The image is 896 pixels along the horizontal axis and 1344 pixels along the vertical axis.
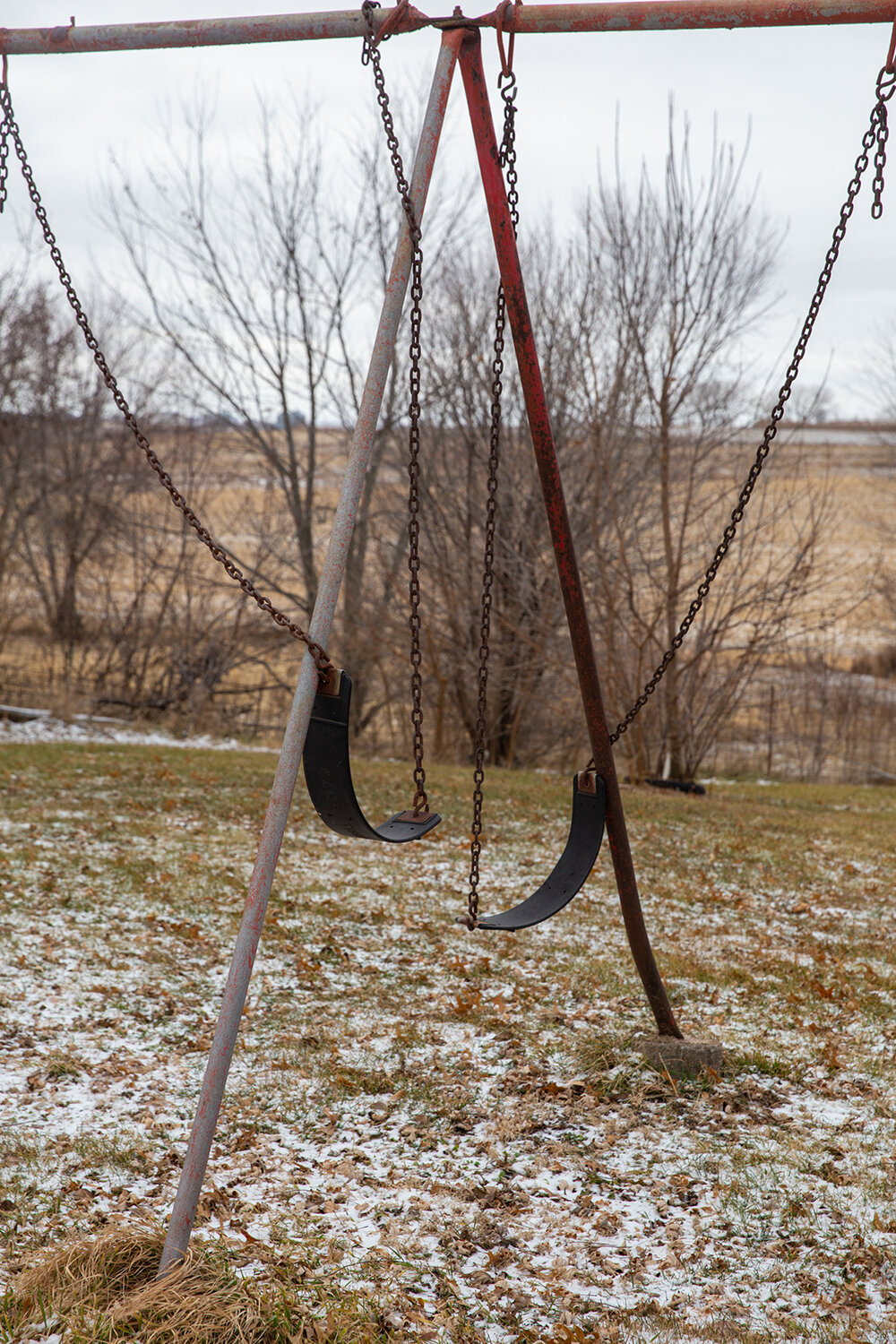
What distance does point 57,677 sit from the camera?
16.1m

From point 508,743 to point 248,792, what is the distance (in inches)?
221

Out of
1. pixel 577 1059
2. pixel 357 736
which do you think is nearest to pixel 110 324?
pixel 357 736

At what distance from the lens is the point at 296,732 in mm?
2566

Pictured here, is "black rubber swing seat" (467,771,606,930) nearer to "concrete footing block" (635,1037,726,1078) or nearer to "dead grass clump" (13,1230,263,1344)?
"concrete footing block" (635,1037,726,1078)

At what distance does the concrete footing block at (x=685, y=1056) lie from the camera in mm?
3816

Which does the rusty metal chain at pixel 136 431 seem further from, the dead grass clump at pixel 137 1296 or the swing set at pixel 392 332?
the dead grass clump at pixel 137 1296

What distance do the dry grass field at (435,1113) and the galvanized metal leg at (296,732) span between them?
291 mm

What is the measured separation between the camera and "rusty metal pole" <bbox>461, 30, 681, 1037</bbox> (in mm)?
2828

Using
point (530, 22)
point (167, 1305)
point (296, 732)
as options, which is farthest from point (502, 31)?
point (167, 1305)

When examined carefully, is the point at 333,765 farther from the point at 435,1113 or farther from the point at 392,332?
the point at 435,1113

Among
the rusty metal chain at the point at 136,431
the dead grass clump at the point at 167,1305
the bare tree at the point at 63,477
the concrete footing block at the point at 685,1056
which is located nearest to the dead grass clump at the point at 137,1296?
the dead grass clump at the point at 167,1305

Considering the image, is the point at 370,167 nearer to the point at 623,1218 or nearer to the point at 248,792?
the point at 248,792

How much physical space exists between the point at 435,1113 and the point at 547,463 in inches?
88.8

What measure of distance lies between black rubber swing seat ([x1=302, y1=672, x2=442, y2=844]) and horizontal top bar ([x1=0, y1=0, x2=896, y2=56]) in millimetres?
1763
